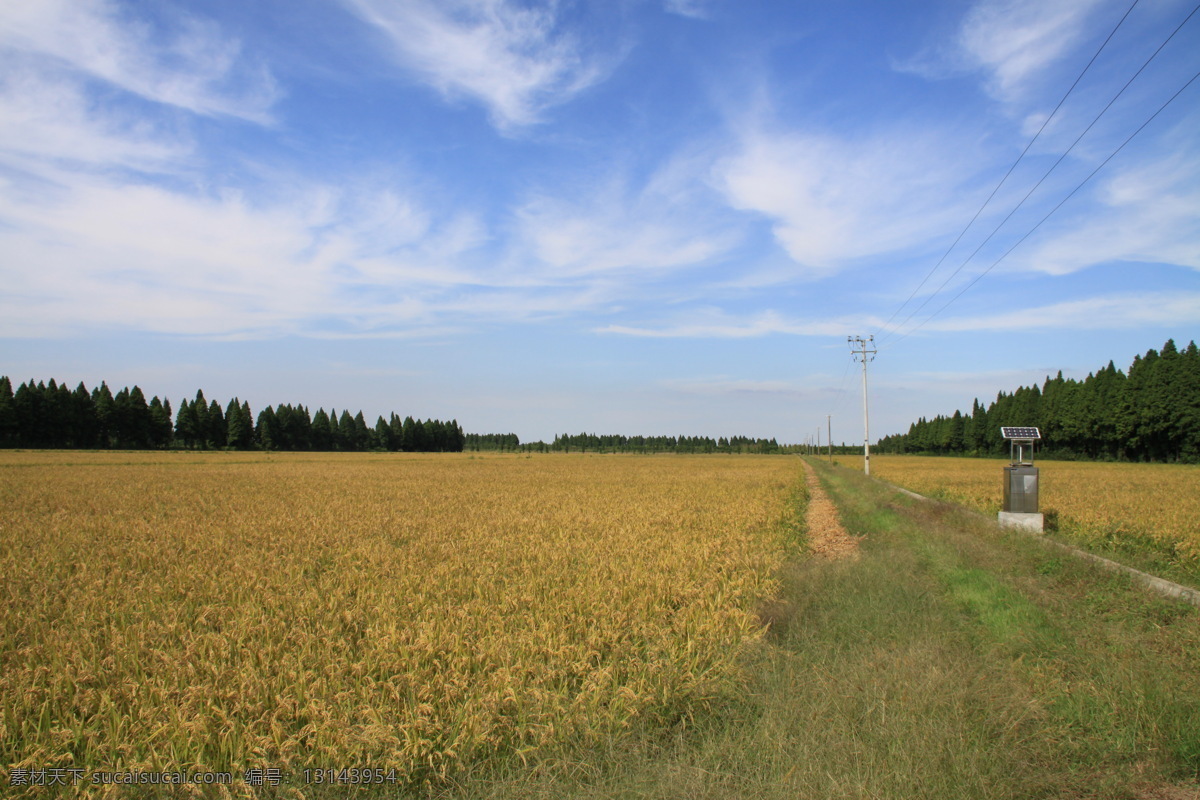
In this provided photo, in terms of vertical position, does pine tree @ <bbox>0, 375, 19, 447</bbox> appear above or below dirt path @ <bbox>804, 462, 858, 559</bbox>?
above

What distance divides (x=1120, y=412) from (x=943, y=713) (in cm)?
8882

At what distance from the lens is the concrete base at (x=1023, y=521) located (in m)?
15.0

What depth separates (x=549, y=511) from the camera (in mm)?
17344

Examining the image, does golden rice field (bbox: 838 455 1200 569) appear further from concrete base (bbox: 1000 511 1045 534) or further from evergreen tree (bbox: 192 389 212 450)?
evergreen tree (bbox: 192 389 212 450)

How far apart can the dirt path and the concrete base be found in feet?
12.3

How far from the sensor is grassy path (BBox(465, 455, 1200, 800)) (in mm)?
3998

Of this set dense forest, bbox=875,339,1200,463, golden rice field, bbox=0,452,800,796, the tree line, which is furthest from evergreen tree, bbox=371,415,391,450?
golden rice field, bbox=0,452,800,796

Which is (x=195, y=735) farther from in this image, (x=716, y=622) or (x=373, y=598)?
(x=716, y=622)

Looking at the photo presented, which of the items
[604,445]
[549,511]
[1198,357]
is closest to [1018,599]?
[549,511]

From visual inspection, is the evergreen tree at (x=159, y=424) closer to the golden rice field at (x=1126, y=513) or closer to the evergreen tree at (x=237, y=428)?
the evergreen tree at (x=237, y=428)

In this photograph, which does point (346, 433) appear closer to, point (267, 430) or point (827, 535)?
point (267, 430)

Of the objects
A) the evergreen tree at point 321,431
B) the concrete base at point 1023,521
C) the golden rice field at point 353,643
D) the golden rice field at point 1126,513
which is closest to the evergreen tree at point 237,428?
the evergreen tree at point 321,431

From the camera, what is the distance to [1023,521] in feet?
50.0

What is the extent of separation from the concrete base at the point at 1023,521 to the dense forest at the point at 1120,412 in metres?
68.7
